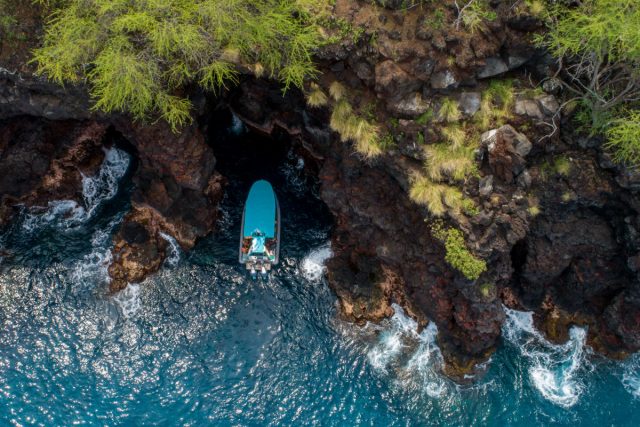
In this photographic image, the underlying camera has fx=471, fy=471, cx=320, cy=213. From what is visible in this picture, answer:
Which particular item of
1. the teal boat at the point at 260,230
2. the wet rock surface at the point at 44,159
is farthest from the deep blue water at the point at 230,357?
the wet rock surface at the point at 44,159

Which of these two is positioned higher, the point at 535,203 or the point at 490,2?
the point at 490,2

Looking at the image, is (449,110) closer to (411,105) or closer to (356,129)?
(411,105)

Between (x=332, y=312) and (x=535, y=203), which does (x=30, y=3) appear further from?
(x=535, y=203)

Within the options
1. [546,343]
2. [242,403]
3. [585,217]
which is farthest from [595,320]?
[242,403]

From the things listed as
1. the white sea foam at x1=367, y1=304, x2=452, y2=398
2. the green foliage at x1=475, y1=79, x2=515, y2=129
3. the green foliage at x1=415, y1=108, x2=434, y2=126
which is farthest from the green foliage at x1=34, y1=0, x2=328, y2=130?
the white sea foam at x1=367, y1=304, x2=452, y2=398

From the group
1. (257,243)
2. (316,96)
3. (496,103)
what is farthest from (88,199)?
(496,103)

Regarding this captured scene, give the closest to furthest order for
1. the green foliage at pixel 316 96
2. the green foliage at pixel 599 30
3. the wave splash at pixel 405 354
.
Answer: the green foliage at pixel 599 30, the green foliage at pixel 316 96, the wave splash at pixel 405 354

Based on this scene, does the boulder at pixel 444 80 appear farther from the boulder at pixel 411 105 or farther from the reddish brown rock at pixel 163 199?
the reddish brown rock at pixel 163 199
